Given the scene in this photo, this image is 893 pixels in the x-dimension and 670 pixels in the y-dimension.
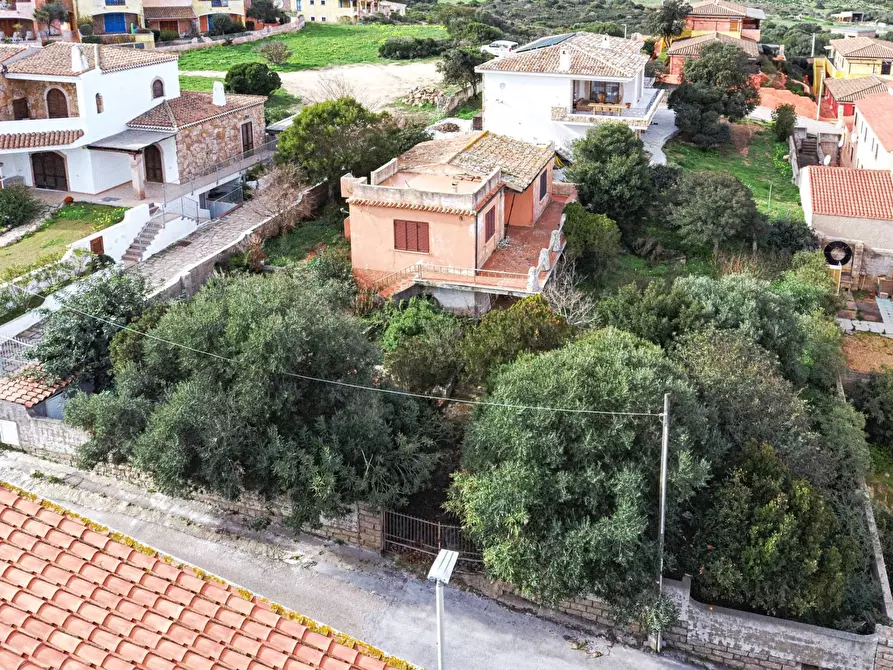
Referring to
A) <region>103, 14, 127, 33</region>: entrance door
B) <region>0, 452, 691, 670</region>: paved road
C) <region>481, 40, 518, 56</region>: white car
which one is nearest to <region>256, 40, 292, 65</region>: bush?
<region>103, 14, 127, 33</region>: entrance door

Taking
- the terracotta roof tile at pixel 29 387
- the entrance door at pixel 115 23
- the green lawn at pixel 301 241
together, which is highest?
the entrance door at pixel 115 23

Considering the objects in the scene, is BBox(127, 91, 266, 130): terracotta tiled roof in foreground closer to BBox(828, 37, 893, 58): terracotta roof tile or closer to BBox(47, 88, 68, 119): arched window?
BBox(47, 88, 68, 119): arched window

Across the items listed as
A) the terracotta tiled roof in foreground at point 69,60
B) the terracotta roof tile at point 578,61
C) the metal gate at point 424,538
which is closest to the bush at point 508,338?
the metal gate at point 424,538

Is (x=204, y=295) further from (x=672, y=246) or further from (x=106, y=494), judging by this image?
(x=672, y=246)

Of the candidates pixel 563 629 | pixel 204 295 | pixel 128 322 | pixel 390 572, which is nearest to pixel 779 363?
pixel 563 629

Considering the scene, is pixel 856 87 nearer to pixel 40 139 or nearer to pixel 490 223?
pixel 490 223

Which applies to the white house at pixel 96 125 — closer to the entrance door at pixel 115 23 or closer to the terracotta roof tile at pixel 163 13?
the entrance door at pixel 115 23
